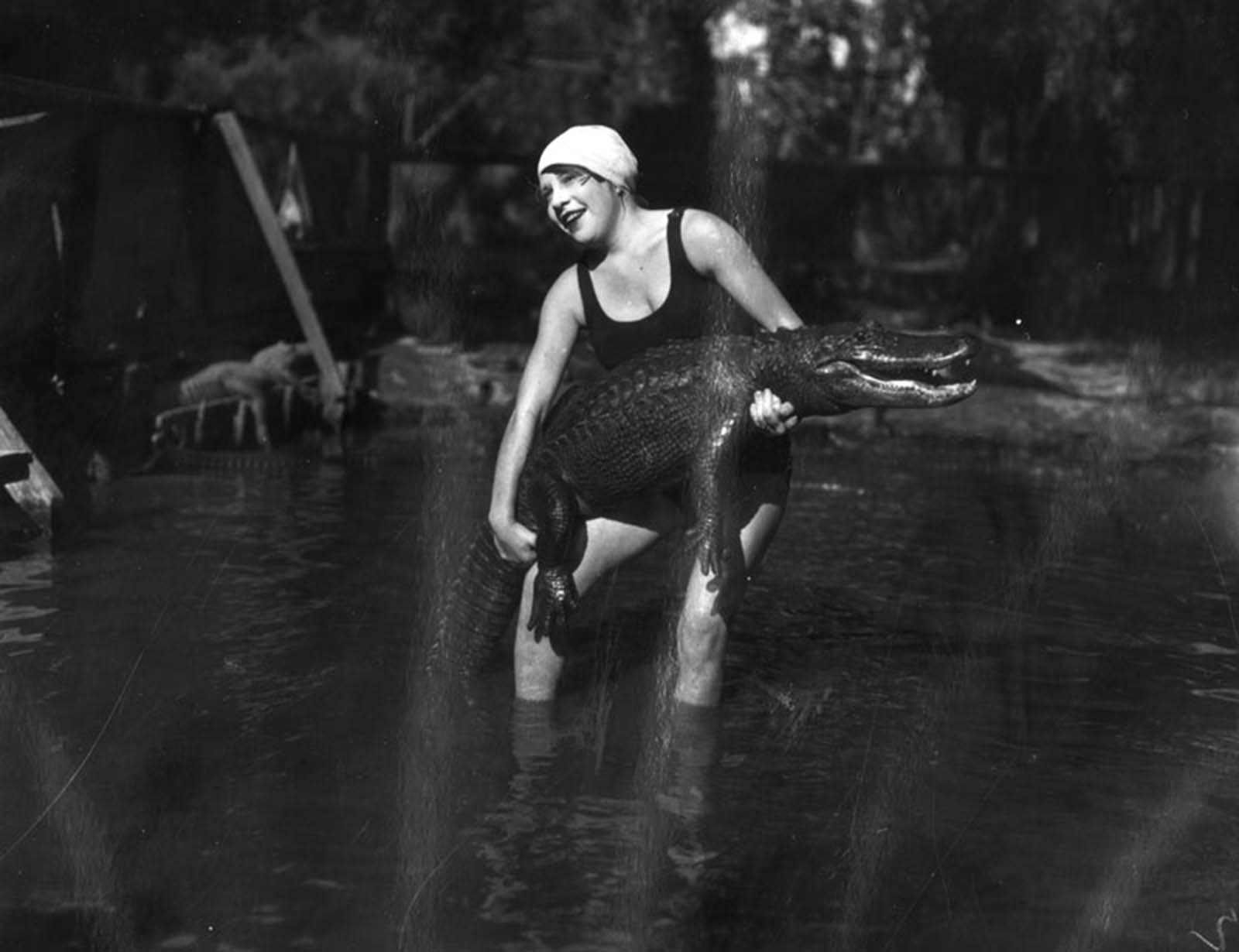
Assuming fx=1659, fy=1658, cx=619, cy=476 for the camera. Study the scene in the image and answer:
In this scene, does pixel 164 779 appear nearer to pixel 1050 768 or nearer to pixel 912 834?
pixel 912 834

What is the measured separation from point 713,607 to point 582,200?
1.20 metres

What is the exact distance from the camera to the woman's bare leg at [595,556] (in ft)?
16.3

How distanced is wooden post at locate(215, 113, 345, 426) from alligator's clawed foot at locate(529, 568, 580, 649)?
6.31 m

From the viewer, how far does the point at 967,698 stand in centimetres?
538

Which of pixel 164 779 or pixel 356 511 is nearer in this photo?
pixel 164 779

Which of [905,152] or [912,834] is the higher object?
[905,152]

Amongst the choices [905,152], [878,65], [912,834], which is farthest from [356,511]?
[905,152]

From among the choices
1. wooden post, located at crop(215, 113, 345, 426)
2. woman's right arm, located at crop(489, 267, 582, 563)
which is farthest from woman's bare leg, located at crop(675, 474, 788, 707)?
wooden post, located at crop(215, 113, 345, 426)

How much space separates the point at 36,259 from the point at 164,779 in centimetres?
500

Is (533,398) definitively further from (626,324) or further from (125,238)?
(125,238)

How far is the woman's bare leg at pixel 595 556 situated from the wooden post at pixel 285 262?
619 cm

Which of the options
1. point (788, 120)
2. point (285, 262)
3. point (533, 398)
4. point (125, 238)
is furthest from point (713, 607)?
point (788, 120)

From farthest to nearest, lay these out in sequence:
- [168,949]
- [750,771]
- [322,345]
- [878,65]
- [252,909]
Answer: [878,65] → [322,345] → [750,771] → [252,909] → [168,949]

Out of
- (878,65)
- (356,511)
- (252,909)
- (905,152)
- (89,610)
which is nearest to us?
(252,909)
